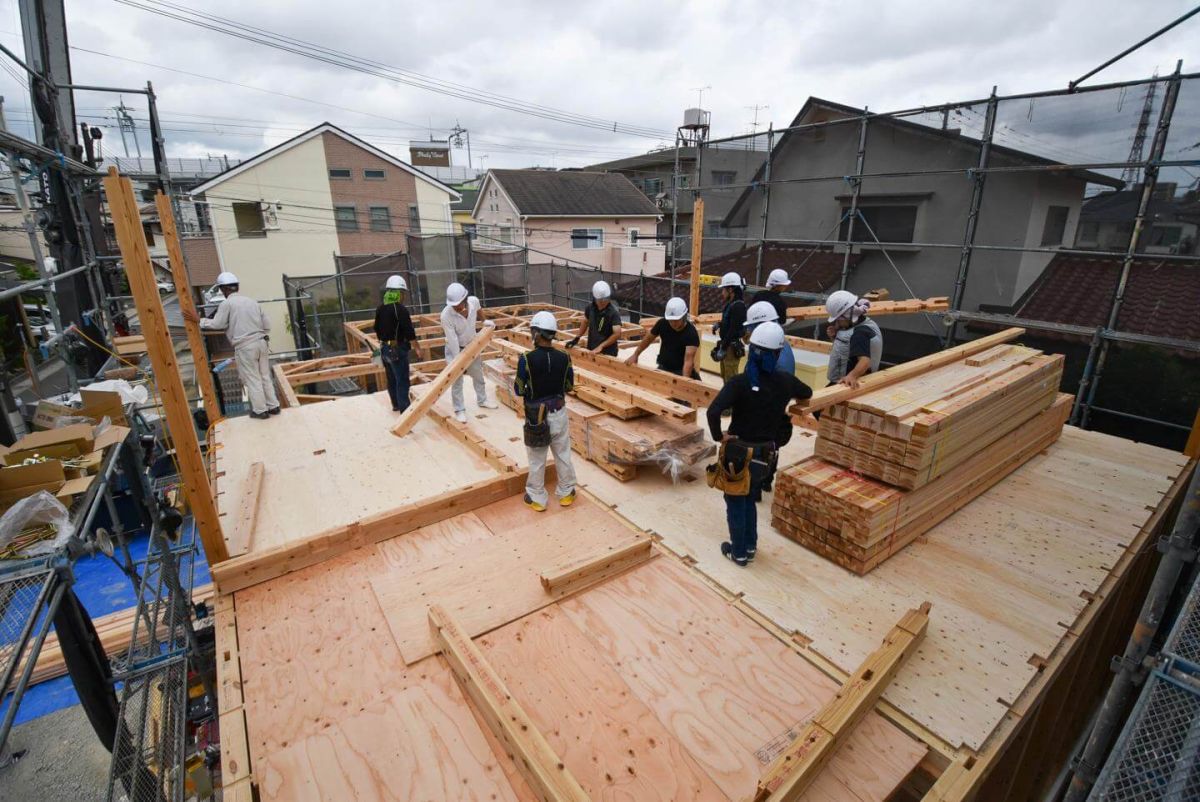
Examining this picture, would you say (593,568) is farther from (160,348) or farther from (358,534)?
(160,348)

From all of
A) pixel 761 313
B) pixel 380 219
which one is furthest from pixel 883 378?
pixel 380 219

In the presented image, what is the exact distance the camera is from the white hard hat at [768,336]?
12.5ft

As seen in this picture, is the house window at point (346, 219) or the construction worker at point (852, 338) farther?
the house window at point (346, 219)

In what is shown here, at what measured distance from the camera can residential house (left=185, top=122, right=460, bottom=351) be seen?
2120 centimetres

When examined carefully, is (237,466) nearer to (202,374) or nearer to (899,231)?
(202,374)

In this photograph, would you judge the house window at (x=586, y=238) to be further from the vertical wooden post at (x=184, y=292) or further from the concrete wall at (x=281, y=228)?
the vertical wooden post at (x=184, y=292)

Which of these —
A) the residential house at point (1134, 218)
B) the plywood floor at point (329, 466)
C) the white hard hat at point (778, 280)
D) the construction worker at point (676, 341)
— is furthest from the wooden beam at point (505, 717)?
the residential house at point (1134, 218)

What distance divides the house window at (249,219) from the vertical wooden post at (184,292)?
1770 centimetres

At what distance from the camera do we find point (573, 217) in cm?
2578

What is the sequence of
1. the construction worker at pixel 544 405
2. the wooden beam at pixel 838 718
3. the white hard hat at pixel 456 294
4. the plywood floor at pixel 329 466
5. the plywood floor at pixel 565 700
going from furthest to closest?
the white hard hat at pixel 456 294
the plywood floor at pixel 329 466
the construction worker at pixel 544 405
the plywood floor at pixel 565 700
the wooden beam at pixel 838 718

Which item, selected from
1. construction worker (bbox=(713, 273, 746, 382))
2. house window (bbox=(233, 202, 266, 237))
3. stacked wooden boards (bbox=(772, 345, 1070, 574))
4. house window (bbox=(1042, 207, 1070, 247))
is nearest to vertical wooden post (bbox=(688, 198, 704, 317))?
construction worker (bbox=(713, 273, 746, 382))

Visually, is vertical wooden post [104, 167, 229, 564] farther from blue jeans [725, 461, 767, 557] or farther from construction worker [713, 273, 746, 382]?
construction worker [713, 273, 746, 382]

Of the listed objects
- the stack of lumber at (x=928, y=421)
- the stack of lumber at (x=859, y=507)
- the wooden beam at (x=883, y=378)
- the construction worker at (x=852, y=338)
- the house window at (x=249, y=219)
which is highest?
the house window at (x=249, y=219)

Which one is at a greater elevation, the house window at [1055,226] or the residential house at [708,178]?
the residential house at [708,178]
